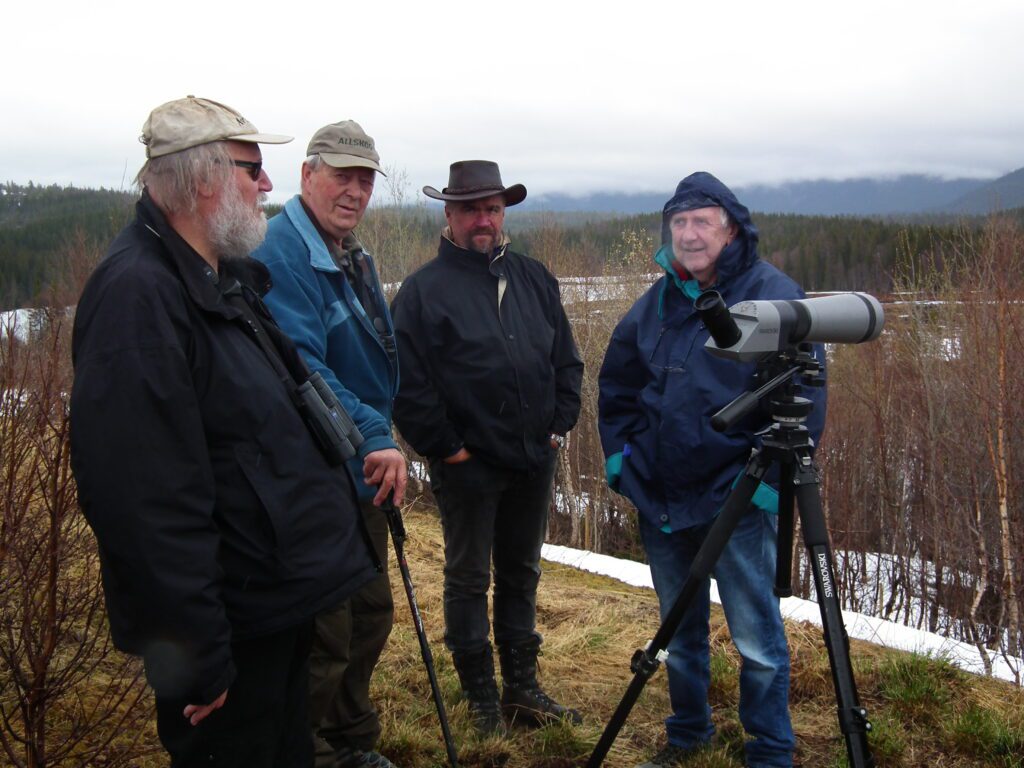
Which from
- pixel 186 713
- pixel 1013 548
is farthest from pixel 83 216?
pixel 186 713

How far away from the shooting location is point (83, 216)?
169ft

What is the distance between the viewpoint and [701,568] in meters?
2.25

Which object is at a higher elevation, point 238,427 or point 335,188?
point 335,188

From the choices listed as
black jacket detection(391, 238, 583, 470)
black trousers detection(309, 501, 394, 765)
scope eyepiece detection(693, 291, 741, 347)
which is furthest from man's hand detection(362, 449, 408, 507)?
scope eyepiece detection(693, 291, 741, 347)

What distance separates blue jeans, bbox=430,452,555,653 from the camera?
3.01 m

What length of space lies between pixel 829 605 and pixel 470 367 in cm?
146

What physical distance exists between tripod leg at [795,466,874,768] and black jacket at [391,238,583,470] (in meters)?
1.15

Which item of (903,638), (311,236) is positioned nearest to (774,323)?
(311,236)

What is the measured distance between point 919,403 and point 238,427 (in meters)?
16.4

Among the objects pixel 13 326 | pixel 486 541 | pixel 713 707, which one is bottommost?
pixel 713 707

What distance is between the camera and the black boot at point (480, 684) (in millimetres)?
3041

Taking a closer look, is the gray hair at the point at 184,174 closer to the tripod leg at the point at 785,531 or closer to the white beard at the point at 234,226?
the white beard at the point at 234,226

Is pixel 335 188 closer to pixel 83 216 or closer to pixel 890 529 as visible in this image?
pixel 890 529

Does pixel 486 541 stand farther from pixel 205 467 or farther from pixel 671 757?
pixel 205 467
